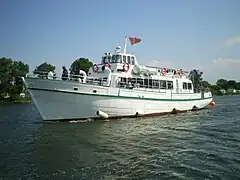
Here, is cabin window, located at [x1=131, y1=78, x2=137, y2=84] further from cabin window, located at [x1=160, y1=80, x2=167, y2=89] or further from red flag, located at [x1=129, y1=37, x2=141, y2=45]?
red flag, located at [x1=129, y1=37, x2=141, y2=45]

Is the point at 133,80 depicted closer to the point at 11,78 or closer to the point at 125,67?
the point at 125,67

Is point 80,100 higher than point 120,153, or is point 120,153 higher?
point 80,100

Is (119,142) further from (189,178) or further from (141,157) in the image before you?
(189,178)

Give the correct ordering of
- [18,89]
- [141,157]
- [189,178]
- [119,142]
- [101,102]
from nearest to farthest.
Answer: [189,178] < [141,157] < [119,142] < [101,102] < [18,89]

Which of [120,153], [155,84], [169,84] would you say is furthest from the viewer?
[169,84]

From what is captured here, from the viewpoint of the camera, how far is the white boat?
1597cm

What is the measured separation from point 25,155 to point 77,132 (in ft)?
14.6

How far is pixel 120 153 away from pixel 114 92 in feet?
27.9

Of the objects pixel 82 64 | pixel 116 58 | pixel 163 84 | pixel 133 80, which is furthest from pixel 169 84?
pixel 82 64

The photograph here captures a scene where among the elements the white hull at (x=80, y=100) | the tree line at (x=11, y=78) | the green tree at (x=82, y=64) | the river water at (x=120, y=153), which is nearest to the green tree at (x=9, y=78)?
the tree line at (x=11, y=78)

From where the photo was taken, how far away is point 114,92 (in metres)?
17.5

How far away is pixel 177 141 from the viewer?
11.4 m

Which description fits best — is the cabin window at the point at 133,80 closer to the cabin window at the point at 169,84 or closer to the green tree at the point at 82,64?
the cabin window at the point at 169,84

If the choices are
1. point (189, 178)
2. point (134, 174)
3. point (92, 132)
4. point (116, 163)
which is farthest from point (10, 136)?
point (189, 178)
